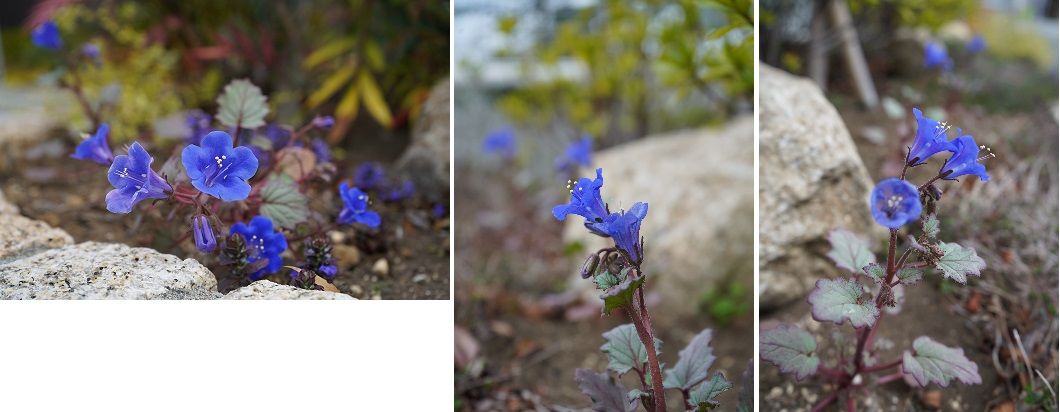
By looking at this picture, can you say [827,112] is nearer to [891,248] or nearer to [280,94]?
[891,248]

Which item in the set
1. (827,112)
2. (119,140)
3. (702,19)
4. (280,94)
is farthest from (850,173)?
(119,140)

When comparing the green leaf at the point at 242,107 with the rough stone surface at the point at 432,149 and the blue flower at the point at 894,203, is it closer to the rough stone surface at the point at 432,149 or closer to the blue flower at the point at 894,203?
the rough stone surface at the point at 432,149

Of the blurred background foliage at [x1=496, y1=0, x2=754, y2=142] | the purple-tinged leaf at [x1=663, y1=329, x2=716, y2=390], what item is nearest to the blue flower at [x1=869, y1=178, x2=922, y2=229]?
the purple-tinged leaf at [x1=663, y1=329, x2=716, y2=390]

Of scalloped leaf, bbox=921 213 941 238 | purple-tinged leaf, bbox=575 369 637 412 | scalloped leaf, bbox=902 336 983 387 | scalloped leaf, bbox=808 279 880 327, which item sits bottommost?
purple-tinged leaf, bbox=575 369 637 412

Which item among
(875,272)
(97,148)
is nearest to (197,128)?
(97,148)

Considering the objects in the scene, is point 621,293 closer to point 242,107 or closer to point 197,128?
point 242,107

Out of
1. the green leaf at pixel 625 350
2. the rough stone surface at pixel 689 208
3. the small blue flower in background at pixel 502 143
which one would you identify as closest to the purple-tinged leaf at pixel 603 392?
the green leaf at pixel 625 350

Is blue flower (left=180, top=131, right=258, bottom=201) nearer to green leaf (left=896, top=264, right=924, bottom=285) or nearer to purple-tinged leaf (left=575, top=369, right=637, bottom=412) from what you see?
purple-tinged leaf (left=575, top=369, right=637, bottom=412)
